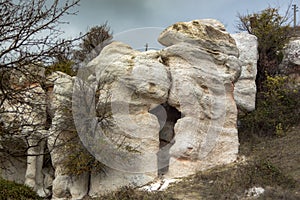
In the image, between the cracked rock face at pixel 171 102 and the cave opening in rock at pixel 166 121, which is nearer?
the cracked rock face at pixel 171 102

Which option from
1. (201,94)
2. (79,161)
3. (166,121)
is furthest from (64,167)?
(201,94)

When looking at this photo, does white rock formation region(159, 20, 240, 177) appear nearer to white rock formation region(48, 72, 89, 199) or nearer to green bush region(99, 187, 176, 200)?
green bush region(99, 187, 176, 200)

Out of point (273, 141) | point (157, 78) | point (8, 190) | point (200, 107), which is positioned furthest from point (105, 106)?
point (273, 141)

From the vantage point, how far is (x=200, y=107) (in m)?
10.8

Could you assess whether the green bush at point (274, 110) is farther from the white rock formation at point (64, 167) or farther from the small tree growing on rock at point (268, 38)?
the white rock formation at point (64, 167)

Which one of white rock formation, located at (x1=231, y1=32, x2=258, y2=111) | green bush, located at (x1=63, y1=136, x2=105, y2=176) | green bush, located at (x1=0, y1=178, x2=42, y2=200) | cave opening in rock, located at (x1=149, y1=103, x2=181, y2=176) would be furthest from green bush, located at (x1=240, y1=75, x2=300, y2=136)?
green bush, located at (x1=0, y1=178, x2=42, y2=200)

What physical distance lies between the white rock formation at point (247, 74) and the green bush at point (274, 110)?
41cm

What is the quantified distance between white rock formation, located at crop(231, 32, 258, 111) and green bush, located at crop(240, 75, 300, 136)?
408 mm

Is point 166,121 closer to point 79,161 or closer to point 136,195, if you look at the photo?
point 79,161

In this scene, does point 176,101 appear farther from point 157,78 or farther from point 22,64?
point 22,64

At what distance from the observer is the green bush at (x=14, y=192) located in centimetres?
1038

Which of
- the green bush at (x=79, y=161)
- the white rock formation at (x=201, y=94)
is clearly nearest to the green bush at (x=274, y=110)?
the white rock formation at (x=201, y=94)

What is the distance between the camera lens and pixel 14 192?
34.6 ft

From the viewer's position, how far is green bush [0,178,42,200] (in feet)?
34.1
